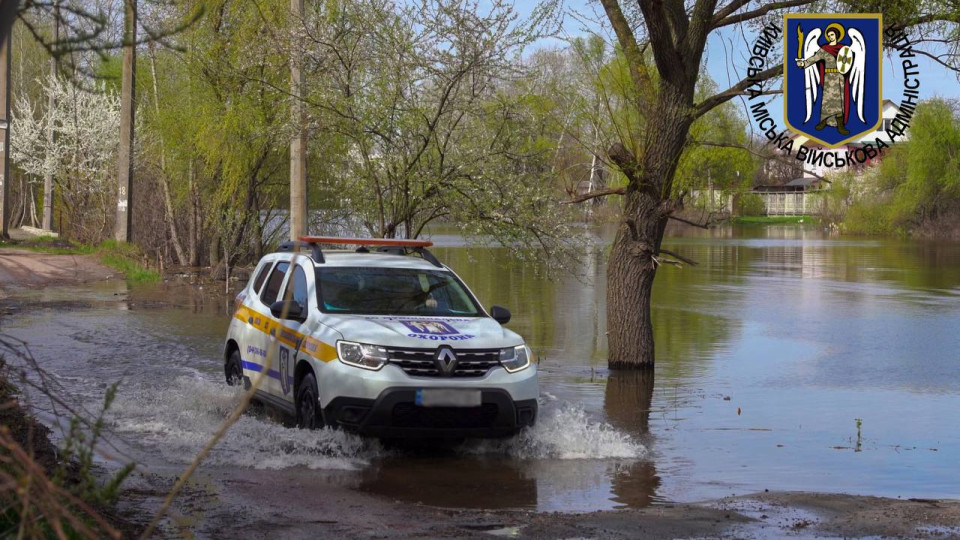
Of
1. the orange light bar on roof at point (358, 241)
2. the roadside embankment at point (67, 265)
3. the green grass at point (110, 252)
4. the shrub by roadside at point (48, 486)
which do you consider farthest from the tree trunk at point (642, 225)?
the green grass at point (110, 252)

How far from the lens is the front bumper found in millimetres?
8492

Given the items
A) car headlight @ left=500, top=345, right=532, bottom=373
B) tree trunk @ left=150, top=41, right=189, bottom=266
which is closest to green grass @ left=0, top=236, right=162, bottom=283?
tree trunk @ left=150, top=41, right=189, bottom=266

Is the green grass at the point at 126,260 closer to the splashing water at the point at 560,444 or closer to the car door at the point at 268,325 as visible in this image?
the car door at the point at 268,325

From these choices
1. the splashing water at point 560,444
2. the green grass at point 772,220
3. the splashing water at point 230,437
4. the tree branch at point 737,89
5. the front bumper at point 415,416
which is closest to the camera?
the front bumper at point 415,416

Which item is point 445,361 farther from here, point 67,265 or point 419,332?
point 67,265

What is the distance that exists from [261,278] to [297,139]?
521 centimetres

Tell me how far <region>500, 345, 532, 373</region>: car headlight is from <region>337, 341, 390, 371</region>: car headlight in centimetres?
98

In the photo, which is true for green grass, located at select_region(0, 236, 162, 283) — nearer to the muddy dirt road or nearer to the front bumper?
the muddy dirt road

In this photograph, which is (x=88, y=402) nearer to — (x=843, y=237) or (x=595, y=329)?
(x=595, y=329)

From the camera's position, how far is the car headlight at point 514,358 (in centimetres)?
901

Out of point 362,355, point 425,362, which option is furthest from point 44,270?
point 425,362

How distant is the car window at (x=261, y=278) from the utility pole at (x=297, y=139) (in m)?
3.25

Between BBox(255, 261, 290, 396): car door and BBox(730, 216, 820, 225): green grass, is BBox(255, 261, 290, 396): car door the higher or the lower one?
the lower one

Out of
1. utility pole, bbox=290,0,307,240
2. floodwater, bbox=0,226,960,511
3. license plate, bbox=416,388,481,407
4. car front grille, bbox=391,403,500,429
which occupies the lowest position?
floodwater, bbox=0,226,960,511
